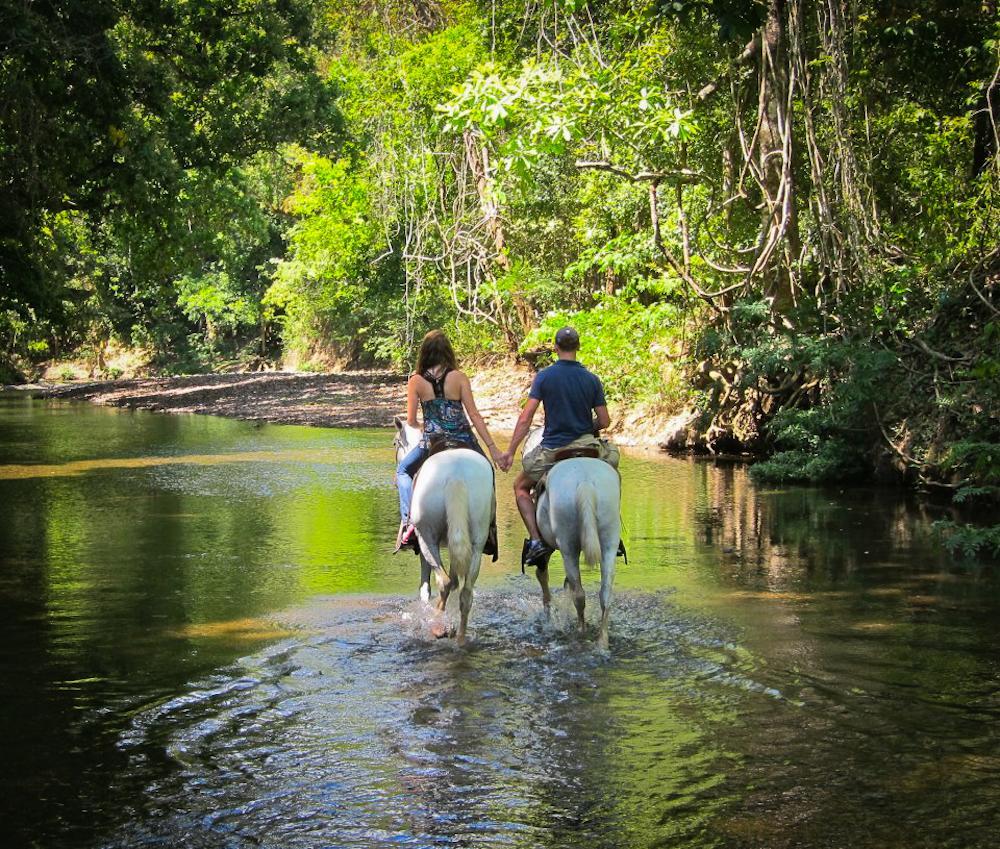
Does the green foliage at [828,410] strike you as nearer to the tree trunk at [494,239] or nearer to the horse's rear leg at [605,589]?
the horse's rear leg at [605,589]

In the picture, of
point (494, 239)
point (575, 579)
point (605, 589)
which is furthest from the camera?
point (494, 239)

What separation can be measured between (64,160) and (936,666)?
15029mm

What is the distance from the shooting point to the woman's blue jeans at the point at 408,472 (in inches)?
368

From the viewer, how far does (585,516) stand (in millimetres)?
8438

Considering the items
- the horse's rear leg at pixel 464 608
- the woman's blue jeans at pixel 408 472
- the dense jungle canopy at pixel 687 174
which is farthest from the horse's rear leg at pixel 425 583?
the dense jungle canopy at pixel 687 174

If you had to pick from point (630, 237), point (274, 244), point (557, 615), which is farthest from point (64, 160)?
point (274, 244)

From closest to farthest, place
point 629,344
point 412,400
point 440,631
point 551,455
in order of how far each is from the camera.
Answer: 1. point 440,631
2. point 551,455
3. point 412,400
4. point 629,344

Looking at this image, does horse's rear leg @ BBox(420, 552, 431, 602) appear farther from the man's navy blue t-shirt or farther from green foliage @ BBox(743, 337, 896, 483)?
green foliage @ BBox(743, 337, 896, 483)

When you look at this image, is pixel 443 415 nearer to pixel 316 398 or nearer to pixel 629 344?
pixel 629 344

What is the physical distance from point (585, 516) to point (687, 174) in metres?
12.7

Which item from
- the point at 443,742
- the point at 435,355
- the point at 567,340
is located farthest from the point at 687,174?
the point at 443,742

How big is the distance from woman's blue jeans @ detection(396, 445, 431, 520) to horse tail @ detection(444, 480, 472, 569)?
687 millimetres

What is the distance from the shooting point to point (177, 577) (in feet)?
36.7

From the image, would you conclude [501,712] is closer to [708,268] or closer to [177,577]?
[177,577]
